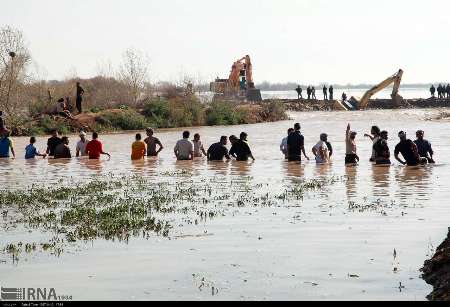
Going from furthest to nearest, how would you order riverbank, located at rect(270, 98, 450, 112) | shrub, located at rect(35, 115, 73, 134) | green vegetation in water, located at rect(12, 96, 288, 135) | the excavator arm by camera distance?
riverbank, located at rect(270, 98, 450, 112) → the excavator arm → green vegetation in water, located at rect(12, 96, 288, 135) → shrub, located at rect(35, 115, 73, 134)

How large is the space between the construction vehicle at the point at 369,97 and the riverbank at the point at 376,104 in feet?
2.22

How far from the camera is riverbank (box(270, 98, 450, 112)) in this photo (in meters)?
83.0

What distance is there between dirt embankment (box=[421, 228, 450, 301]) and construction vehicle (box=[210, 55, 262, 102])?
2316 inches

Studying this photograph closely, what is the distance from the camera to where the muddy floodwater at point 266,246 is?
914cm

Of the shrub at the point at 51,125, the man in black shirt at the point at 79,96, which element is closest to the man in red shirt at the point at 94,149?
the shrub at the point at 51,125

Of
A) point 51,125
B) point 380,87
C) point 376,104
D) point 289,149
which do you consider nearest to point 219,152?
point 289,149

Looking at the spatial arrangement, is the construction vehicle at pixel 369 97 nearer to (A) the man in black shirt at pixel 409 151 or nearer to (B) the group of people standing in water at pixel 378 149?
(B) the group of people standing in water at pixel 378 149

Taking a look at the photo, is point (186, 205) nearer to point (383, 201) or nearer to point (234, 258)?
point (383, 201)

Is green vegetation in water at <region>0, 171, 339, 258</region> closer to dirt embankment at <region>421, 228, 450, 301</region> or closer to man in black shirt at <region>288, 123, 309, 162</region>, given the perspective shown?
dirt embankment at <region>421, 228, 450, 301</region>

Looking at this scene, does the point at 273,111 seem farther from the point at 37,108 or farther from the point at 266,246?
the point at 266,246

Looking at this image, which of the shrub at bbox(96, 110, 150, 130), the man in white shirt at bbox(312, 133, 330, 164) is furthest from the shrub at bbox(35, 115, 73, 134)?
the man in white shirt at bbox(312, 133, 330, 164)

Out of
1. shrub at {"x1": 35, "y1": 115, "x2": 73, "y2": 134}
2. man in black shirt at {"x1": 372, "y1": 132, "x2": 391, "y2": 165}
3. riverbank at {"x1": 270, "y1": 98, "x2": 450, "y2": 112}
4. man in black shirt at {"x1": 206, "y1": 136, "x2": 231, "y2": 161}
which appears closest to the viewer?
man in black shirt at {"x1": 372, "y1": 132, "x2": 391, "y2": 165}

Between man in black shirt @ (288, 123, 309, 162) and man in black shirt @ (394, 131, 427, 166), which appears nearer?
man in black shirt @ (394, 131, 427, 166)
